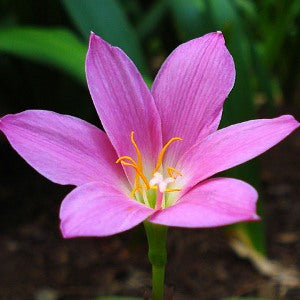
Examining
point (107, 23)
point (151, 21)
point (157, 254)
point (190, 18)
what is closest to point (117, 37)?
point (107, 23)

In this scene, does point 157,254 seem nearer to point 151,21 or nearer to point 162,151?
point 162,151

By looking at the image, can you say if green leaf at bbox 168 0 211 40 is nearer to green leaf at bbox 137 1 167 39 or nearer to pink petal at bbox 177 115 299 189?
green leaf at bbox 137 1 167 39

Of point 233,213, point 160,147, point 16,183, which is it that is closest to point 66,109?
point 16,183

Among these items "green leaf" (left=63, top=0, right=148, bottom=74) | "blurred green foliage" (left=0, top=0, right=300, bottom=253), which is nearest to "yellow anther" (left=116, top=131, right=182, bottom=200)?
"blurred green foliage" (left=0, top=0, right=300, bottom=253)

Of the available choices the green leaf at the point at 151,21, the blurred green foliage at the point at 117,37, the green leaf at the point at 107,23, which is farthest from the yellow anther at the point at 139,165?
the green leaf at the point at 151,21

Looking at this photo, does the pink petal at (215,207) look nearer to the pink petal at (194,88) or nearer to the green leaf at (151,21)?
the pink petal at (194,88)
